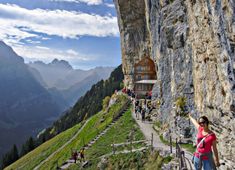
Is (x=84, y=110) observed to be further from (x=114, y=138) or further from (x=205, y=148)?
(x=205, y=148)

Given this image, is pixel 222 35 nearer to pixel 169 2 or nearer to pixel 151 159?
pixel 151 159

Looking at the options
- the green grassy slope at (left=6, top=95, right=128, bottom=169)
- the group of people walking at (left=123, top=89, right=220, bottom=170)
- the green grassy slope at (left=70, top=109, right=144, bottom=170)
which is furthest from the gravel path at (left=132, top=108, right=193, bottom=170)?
the group of people walking at (left=123, top=89, right=220, bottom=170)

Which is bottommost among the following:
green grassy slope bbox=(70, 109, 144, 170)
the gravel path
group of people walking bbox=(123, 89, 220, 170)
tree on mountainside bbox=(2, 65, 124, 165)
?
tree on mountainside bbox=(2, 65, 124, 165)

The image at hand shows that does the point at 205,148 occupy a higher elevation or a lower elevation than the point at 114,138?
higher

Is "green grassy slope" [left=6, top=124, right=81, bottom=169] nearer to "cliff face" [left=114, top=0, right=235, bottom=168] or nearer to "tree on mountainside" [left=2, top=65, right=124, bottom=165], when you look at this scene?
"tree on mountainside" [left=2, top=65, right=124, bottom=165]

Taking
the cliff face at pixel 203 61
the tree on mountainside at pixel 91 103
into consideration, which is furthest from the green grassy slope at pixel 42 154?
the tree on mountainside at pixel 91 103

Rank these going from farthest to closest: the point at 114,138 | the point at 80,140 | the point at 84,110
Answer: the point at 84,110, the point at 80,140, the point at 114,138

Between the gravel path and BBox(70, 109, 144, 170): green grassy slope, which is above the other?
the gravel path

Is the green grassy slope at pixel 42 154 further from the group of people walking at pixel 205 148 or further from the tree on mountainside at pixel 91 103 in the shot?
the group of people walking at pixel 205 148

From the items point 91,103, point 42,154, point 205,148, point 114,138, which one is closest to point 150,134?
point 114,138

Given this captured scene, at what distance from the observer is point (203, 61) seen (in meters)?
22.1

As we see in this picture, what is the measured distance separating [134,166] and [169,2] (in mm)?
20966

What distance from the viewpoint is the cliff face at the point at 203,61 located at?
16312mm

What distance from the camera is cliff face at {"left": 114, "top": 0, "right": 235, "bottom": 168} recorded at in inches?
642
